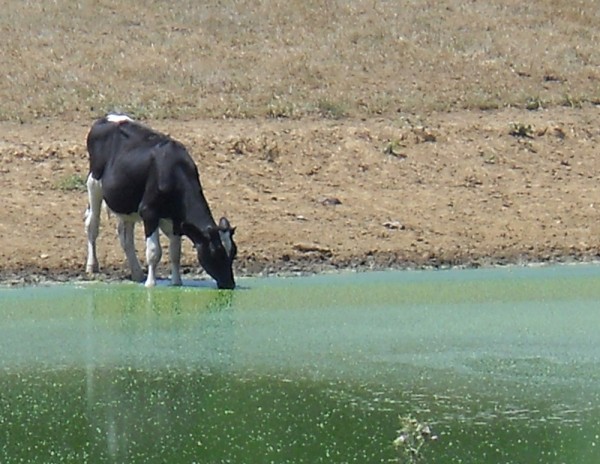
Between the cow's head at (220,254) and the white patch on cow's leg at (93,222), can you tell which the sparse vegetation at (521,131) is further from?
the cow's head at (220,254)

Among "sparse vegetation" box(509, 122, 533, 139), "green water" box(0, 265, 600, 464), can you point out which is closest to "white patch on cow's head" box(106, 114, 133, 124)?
"green water" box(0, 265, 600, 464)

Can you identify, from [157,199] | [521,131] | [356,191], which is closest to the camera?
[157,199]

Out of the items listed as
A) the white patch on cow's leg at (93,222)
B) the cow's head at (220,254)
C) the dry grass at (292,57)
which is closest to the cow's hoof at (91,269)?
the white patch on cow's leg at (93,222)

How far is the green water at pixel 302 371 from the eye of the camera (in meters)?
10.6

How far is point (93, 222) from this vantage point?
834 inches

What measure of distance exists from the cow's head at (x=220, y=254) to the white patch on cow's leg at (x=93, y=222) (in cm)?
223

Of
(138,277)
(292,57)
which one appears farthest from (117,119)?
(292,57)

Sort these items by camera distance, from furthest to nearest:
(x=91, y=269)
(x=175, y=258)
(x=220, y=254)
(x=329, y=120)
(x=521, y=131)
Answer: (x=329, y=120) < (x=521, y=131) < (x=91, y=269) < (x=175, y=258) < (x=220, y=254)

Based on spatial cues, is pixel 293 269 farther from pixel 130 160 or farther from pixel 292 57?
pixel 292 57

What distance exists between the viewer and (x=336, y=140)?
90.5ft

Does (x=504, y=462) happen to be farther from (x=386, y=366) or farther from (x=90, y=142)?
(x=90, y=142)

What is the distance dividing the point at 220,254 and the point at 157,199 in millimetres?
1128

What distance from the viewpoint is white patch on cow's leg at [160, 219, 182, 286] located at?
65.2 ft

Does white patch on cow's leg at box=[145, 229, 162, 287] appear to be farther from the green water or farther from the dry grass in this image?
the dry grass
